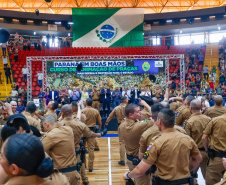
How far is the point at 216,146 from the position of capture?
371cm

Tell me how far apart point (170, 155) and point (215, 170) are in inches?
69.0

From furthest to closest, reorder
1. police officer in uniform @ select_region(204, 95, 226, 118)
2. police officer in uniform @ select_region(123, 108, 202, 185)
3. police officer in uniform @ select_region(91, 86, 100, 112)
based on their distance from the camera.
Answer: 1. police officer in uniform @ select_region(91, 86, 100, 112)
2. police officer in uniform @ select_region(204, 95, 226, 118)
3. police officer in uniform @ select_region(123, 108, 202, 185)

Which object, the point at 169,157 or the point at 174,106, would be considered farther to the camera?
the point at 174,106

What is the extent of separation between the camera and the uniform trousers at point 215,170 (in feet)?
12.2

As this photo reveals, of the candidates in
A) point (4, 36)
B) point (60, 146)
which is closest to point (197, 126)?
point (60, 146)

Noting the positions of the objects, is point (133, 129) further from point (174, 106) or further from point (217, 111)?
point (174, 106)

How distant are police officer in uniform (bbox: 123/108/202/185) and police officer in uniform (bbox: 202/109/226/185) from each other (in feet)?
4.35

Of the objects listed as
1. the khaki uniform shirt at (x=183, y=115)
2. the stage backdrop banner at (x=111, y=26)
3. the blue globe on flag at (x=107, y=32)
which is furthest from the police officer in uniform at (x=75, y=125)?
the blue globe on flag at (x=107, y=32)

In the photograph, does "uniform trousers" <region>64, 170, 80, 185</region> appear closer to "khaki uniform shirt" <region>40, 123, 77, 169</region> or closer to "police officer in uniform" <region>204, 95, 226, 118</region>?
"khaki uniform shirt" <region>40, 123, 77, 169</region>

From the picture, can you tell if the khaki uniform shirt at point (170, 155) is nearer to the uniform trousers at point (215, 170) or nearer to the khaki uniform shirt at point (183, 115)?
the uniform trousers at point (215, 170)

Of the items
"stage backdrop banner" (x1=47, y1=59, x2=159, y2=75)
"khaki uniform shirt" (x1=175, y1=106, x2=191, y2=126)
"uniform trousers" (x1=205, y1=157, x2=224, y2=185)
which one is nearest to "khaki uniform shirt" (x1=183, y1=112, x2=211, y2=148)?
"uniform trousers" (x1=205, y1=157, x2=224, y2=185)

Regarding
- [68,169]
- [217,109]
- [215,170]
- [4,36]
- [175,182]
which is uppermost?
[4,36]

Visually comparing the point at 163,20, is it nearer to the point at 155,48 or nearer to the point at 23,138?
the point at 155,48

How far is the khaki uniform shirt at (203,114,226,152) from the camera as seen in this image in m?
3.63
